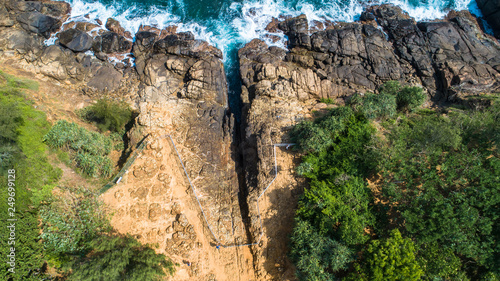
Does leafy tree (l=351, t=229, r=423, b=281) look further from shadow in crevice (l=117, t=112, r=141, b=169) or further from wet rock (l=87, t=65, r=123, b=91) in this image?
wet rock (l=87, t=65, r=123, b=91)

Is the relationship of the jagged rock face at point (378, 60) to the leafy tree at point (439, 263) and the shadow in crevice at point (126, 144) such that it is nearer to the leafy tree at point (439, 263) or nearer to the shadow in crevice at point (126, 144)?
the shadow in crevice at point (126, 144)

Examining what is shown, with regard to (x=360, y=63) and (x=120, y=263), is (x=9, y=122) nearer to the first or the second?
(x=120, y=263)

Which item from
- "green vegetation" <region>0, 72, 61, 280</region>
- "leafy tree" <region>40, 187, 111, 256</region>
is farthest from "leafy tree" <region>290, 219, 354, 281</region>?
"green vegetation" <region>0, 72, 61, 280</region>

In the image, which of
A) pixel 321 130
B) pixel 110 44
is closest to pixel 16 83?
pixel 110 44

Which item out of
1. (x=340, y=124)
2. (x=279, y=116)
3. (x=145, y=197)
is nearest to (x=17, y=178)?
(x=145, y=197)

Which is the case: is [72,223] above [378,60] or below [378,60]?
below

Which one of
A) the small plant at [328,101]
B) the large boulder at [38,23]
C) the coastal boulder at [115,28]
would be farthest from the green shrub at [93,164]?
the small plant at [328,101]

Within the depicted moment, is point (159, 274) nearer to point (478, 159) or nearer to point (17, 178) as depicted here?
point (17, 178)
